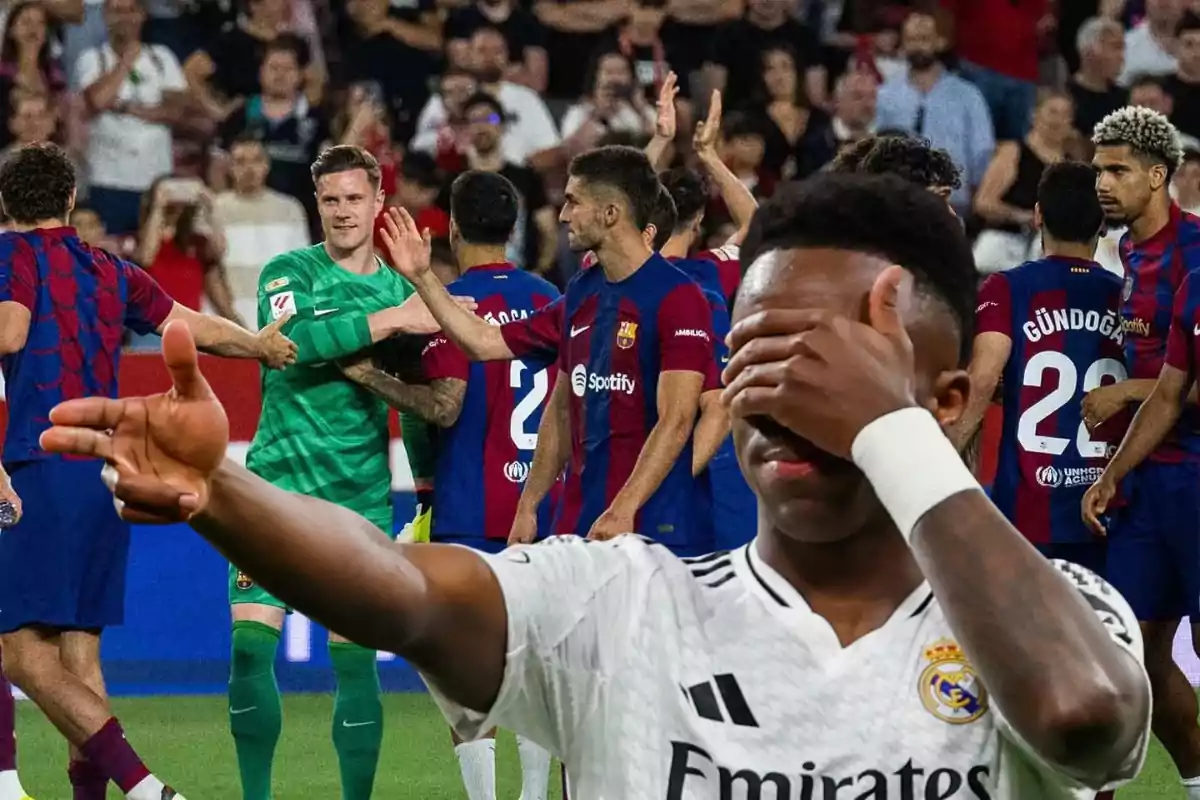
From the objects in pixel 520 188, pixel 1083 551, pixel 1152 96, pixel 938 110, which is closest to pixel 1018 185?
pixel 938 110

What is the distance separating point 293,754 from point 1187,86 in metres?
7.44

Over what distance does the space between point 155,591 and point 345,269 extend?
295 centimetres

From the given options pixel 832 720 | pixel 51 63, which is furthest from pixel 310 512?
pixel 51 63

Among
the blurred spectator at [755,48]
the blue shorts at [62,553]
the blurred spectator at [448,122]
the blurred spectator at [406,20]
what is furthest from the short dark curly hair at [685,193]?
the blurred spectator at [406,20]

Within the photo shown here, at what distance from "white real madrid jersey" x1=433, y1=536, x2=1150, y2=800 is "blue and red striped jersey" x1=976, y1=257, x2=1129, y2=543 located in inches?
180

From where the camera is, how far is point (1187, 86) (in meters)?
12.4

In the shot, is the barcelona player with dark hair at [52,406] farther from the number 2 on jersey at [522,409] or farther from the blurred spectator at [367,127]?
the blurred spectator at [367,127]

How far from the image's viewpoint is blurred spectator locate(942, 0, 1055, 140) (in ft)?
41.3

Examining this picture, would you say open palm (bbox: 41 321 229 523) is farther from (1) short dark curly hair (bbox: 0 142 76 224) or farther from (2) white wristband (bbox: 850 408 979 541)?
(1) short dark curly hair (bbox: 0 142 76 224)

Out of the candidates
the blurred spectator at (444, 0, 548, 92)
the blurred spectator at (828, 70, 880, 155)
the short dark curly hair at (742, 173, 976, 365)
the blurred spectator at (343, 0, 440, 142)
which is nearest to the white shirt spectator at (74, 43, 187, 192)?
the blurred spectator at (343, 0, 440, 142)

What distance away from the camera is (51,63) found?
464 inches

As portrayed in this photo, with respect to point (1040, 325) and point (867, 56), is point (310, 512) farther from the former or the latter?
point (867, 56)

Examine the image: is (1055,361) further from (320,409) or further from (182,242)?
(182,242)

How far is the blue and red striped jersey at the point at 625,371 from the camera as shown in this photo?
5.96 meters
